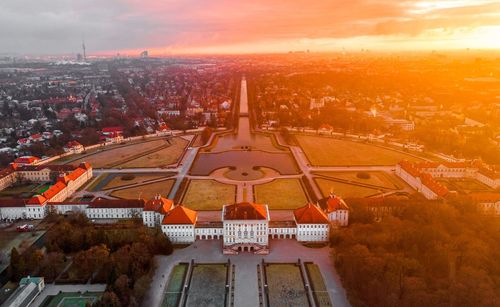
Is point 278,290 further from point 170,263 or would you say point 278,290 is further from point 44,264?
point 44,264

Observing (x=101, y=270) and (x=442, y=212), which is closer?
(x=101, y=270)

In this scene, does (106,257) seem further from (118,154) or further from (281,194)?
(118,154)

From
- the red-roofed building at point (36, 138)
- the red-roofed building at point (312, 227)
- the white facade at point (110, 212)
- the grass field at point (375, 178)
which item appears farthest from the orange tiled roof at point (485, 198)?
the red-roofed building at point (36, 138)

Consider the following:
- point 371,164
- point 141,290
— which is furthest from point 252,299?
point 371,164

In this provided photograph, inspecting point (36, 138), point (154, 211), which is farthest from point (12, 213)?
point (36, 138)

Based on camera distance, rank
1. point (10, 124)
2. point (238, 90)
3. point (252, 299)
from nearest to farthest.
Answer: point (252, 299)
point (10, 124)
point (238, 90)
